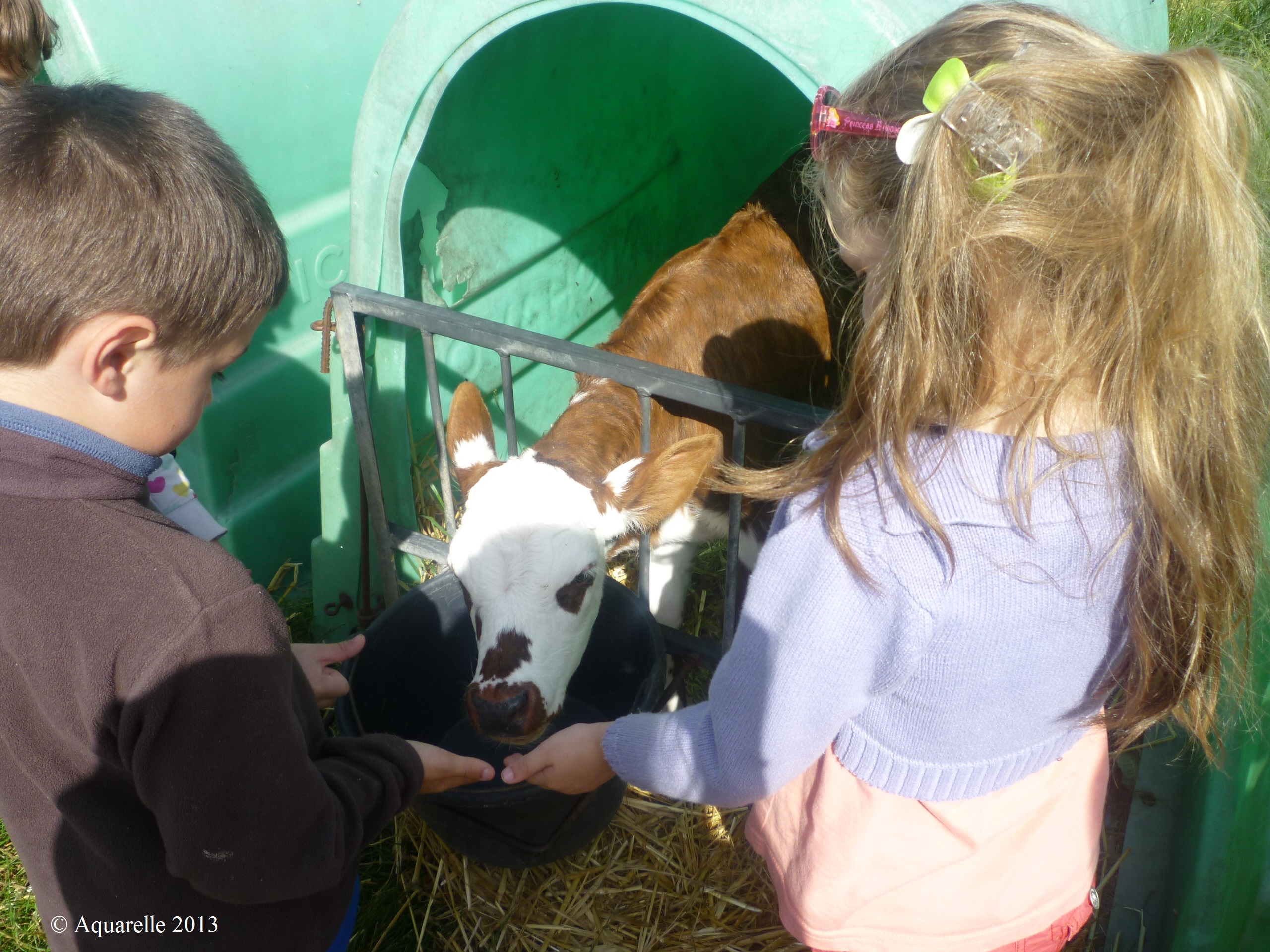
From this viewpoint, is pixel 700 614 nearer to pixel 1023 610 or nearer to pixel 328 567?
pixel 328 567

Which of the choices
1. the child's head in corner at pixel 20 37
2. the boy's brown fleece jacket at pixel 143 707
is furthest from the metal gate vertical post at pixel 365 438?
the boy's brown fleece jacket at pixel 143 707

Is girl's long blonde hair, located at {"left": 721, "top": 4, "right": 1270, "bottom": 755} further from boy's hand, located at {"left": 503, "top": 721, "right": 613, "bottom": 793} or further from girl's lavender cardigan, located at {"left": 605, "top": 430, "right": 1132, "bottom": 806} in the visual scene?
boy's hand, located at {"left": 503, "top": 721, "right": 613, "bottom": 793}

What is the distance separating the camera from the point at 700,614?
11.3ft

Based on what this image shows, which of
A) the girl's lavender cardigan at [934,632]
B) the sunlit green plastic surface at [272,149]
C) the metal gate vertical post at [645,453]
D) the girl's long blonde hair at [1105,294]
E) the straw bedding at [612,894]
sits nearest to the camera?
the girl's long blonde hair at [1105,294]

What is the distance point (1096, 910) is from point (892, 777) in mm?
1414

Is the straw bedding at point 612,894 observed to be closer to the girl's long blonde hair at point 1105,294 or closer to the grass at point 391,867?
the grass at point 391,867

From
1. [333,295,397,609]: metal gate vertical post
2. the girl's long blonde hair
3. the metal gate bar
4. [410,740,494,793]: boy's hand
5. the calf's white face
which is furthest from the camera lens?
[333,295,397,609]: metal gate vertical post

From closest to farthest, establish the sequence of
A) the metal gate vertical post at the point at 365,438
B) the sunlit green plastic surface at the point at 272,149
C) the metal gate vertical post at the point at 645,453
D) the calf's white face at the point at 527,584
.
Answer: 1. the calf's white face at the point at 527,584
2. the metal gate vertical post at the point at 645,453
3. the metal gate vertical post at the point at 365,438
4. the sunlit green plastic surface at the point at 272,149

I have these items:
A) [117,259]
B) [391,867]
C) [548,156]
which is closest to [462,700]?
[391,867]

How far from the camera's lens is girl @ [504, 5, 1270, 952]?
0.99m

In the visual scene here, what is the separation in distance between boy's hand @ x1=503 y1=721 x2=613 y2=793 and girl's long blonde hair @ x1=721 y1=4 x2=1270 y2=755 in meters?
0.61

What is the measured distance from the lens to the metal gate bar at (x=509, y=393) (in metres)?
2.01

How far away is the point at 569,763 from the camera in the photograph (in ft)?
5.11

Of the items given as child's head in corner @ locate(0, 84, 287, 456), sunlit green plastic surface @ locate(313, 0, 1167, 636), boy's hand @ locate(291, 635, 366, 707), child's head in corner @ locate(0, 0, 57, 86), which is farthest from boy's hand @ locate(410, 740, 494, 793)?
child's head in corner @ locate(0, 0, 57, 86)
